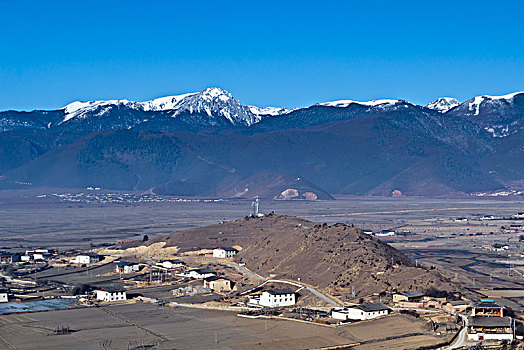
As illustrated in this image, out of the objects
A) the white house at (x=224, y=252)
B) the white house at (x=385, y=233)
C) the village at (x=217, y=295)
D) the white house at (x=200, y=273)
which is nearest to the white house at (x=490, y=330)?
the village at (x=217, y=295)

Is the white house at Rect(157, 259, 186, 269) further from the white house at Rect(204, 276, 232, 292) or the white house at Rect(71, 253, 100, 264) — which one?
the white house at Rect(204, 276, 232, 292)

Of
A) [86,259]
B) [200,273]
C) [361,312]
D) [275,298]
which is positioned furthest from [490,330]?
[86,259]

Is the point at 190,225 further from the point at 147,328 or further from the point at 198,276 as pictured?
the point at 147,328

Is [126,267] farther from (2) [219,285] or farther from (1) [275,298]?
(1) [275,298]

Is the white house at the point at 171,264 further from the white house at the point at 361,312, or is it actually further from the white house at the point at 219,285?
the white house at the point at 361,312

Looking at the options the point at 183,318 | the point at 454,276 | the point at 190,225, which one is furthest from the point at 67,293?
the point at 190,225

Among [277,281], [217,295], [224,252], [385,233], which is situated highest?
[385,233]
